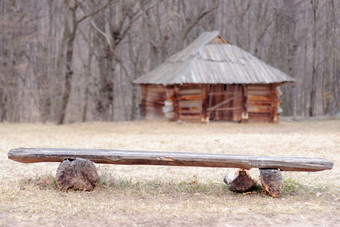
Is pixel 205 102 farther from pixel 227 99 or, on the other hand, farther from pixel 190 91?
pixel 227 99

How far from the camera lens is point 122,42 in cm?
3167

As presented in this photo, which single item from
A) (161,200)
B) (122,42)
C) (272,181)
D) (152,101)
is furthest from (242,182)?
(122,42)

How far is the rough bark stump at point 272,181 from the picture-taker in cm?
639

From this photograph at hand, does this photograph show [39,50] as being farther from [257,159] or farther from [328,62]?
[257,159]

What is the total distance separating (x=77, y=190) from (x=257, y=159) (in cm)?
282

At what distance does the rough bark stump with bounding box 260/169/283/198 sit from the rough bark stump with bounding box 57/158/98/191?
2725 mm

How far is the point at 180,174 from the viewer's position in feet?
27.6

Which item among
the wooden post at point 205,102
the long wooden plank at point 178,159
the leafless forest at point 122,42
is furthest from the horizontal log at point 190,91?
the long wooden plank at point 178,159

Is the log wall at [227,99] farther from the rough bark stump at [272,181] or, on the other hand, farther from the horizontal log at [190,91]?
the rough bark stump at [272,181]

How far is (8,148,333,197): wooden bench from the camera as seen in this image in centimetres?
630

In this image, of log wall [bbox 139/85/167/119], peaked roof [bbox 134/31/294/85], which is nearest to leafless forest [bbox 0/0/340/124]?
log wall [bbox 139/85/167/119]

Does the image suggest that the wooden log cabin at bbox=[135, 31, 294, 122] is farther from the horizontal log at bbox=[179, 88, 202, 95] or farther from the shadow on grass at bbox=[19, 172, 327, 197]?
the shadow on grass at bbox=[19, 172, 327, 197]

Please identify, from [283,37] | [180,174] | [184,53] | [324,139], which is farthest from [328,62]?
[180,174]

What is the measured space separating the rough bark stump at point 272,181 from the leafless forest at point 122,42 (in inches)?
599
